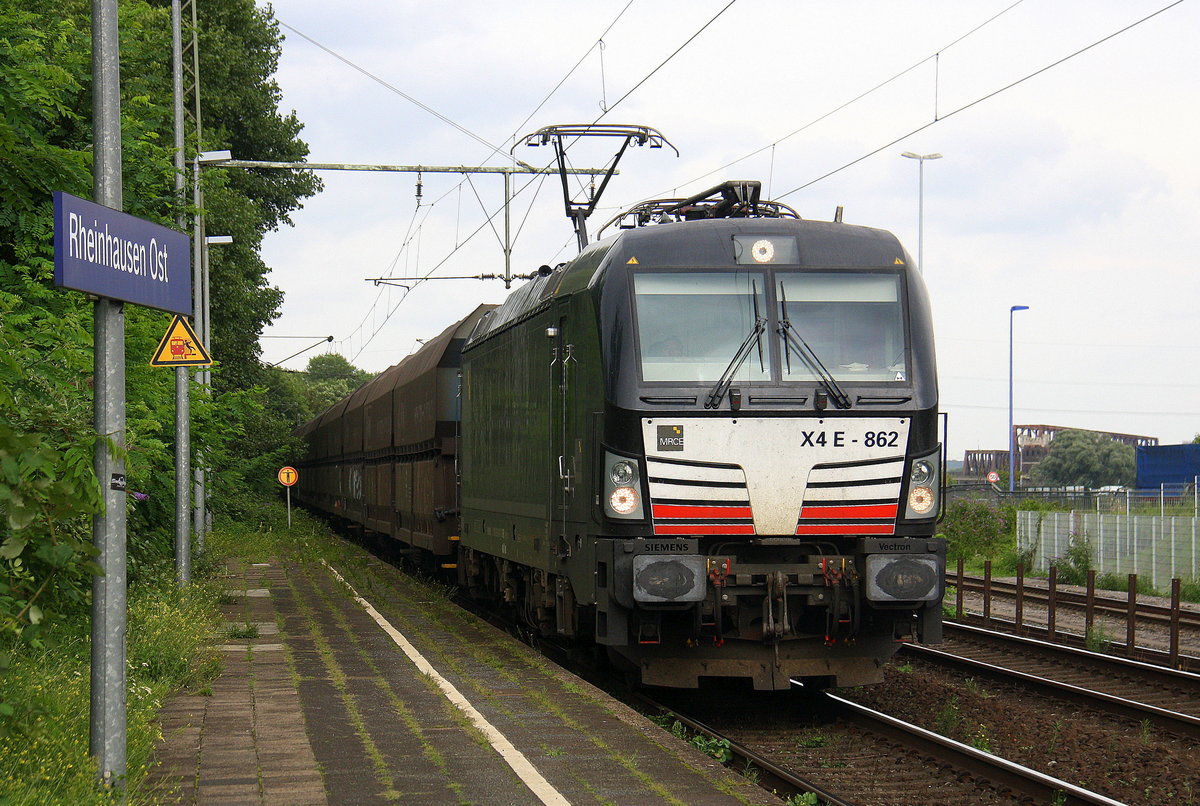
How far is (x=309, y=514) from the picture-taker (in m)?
49.7

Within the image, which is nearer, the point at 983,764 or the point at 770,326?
the point at 983,764

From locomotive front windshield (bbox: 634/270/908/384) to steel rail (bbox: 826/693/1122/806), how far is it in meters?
2.46

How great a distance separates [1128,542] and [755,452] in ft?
56.5

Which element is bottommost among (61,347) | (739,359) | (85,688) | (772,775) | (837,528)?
(772,775)

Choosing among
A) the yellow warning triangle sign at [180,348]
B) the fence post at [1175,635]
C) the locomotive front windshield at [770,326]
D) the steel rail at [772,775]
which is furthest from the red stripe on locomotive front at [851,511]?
the yellow warning triangle sign at [180,348]

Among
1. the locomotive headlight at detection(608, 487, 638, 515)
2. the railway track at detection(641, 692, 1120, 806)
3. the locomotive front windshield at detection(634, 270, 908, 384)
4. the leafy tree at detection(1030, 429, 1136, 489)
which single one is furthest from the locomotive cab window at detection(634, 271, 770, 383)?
the leafy tree at detection(1030, 429, 1136, 489)

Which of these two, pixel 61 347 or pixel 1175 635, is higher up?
pixel 61 347

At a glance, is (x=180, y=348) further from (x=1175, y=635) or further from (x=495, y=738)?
(x=1175, y=635)

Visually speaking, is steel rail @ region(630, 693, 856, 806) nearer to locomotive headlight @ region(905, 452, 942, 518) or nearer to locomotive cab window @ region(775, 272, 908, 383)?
locomotive headlight @ region(905, 452, 942, 518)

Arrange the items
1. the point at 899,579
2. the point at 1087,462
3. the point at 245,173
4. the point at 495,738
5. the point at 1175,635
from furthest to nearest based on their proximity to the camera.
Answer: the point at 1087,462 → the point at 245,173 → the point at 1175,635 → the point at 899,579 → the point at 495,738

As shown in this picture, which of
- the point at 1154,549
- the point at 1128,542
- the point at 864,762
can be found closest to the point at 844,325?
the point at 864,762

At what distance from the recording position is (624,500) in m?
9.20

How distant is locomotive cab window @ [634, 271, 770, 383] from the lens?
9414mm

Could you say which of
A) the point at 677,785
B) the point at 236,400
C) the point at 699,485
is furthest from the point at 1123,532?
the point at 677,785
